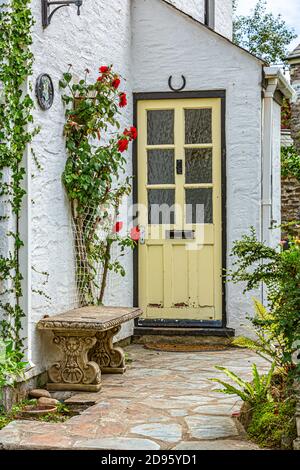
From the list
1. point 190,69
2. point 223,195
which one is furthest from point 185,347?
point 190,69

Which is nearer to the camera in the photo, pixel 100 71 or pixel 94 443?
pixel 94 443

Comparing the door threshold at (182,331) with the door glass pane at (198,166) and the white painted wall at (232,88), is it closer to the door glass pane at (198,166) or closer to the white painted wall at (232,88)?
the white painted wall at (232,88)

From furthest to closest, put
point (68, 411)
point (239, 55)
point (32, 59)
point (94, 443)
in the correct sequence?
point (239, 55)
point (32, 59)
point (68, 411)
point (94, 443)

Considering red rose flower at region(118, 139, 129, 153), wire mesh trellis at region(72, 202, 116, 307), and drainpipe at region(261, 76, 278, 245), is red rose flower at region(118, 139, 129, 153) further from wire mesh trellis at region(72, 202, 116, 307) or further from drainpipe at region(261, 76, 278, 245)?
drainpipe at region(261, 76, 278, 245)

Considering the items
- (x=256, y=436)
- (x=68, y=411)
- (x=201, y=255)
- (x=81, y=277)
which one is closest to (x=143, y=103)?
(x=201, y=255)

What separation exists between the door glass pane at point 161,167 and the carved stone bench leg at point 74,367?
124 inches

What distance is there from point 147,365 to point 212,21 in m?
5.79

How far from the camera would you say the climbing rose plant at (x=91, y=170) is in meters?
6.72

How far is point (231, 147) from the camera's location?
8.51m

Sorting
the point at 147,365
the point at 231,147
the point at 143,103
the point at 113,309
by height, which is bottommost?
the point at 147,365

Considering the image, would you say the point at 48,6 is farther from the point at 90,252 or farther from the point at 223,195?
the point at 223,195

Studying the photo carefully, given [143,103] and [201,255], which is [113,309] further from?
[143,103]

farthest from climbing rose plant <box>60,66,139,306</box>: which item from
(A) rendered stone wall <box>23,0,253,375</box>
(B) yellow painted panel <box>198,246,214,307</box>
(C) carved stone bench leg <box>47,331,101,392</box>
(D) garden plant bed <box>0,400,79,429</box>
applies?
(D) garden plant bed <box>0,400,79,429</box>

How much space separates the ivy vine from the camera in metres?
5.45
